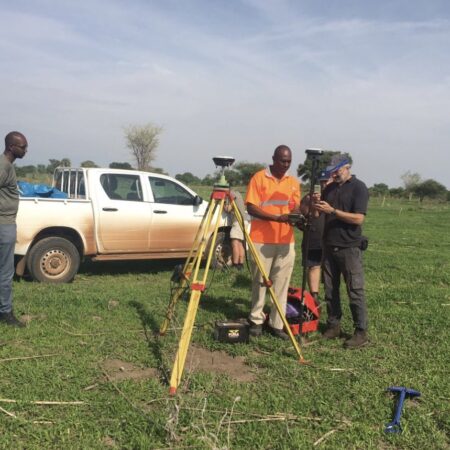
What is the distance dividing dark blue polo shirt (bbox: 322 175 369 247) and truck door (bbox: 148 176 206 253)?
382cm

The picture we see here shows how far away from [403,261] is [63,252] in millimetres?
7213

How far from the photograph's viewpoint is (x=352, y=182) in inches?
193

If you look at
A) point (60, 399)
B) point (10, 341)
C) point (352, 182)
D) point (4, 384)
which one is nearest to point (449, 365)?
point (352, 182)

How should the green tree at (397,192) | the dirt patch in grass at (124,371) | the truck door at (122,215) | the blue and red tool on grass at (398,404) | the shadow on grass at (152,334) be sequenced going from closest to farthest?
the blue and red tool on grass at (398,404) → the dirt patch in grass at (124,371) → the shadow on grass at (152,334) → the truck door at (122,215) → the green tree at (397,192)

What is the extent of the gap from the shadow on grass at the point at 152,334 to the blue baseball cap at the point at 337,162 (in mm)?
2538

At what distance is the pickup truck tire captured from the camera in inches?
279


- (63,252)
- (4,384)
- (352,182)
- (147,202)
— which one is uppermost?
(352,182)

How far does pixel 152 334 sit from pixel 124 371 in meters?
0.93

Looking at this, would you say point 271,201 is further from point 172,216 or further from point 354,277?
point 172,216

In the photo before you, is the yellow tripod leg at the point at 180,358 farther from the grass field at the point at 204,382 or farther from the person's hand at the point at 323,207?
the person's hand at the point at 323,207

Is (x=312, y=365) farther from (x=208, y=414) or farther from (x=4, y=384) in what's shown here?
(x=4, y=384)

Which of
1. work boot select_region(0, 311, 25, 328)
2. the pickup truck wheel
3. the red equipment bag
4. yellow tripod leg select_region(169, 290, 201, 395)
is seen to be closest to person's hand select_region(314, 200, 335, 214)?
the red equipment bag

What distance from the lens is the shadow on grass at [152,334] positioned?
413cm

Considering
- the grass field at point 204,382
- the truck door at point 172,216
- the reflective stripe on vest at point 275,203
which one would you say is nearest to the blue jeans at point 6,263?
the grass field at point 204,382
